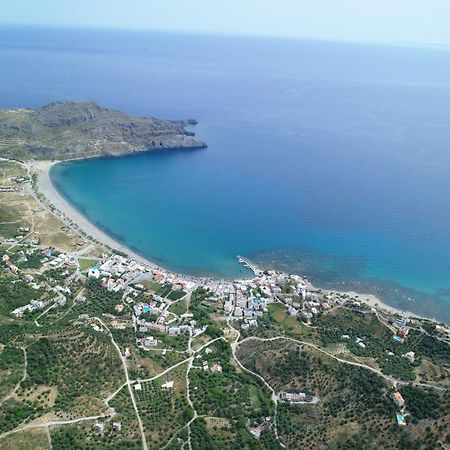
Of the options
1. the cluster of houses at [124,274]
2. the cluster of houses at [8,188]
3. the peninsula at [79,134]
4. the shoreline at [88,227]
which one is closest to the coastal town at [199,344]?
the cluster of houses at [124,274]

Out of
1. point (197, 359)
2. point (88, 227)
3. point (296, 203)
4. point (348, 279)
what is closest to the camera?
point (197, 359)

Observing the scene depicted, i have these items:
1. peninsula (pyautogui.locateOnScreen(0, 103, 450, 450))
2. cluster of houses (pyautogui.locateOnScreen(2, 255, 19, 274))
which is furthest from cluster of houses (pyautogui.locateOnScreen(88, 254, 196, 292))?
cluster of houses (pyautogui.locateOnScreen(2, 255, 19, 274))

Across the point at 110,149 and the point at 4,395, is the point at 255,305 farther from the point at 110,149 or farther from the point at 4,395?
the point at 110,149

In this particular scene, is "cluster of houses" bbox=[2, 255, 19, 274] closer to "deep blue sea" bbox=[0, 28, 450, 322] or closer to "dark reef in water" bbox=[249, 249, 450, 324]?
"deep blue sea" bbox=[0, 28, 450, 322]

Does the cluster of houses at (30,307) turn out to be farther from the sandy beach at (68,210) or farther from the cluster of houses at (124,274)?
the sandy beach at (68,210)

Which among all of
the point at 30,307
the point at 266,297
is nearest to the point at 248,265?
the point at 266,297

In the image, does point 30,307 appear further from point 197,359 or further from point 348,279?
point 348,279

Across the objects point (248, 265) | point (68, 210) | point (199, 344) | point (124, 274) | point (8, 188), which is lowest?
point (199, 344)
